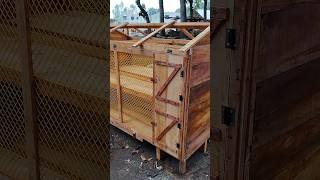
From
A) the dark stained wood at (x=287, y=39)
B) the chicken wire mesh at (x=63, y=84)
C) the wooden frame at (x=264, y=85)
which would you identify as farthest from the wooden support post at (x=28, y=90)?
the dark stained wood at (x=287, y=39)

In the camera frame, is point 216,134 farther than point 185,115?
No

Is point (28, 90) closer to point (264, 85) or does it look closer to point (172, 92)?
point (264, 85)

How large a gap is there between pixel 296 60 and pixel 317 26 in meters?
0.31

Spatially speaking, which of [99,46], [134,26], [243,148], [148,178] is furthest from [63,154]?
[134,26]

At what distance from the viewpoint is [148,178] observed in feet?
15.4

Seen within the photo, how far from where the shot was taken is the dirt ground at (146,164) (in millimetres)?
4816

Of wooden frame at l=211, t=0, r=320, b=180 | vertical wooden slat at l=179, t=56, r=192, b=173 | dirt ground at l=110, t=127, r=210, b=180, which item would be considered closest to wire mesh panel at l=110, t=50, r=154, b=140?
dirt ground at l=110, t=127, r=210, b=180

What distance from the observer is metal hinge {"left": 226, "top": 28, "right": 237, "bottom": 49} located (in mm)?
1527

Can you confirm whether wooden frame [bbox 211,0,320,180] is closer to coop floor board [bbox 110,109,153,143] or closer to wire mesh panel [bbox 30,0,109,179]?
wire mesh panel [bbox 30,0,109,179]

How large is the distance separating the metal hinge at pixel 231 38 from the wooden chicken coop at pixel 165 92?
2832 millimetres

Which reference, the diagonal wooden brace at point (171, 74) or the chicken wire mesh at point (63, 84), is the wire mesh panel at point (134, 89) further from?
the chicken wire mesh at point (63, 84)

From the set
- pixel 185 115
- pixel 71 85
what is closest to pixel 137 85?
pixel 185 115

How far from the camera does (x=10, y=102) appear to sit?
182 cm

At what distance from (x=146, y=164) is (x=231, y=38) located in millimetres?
3870
